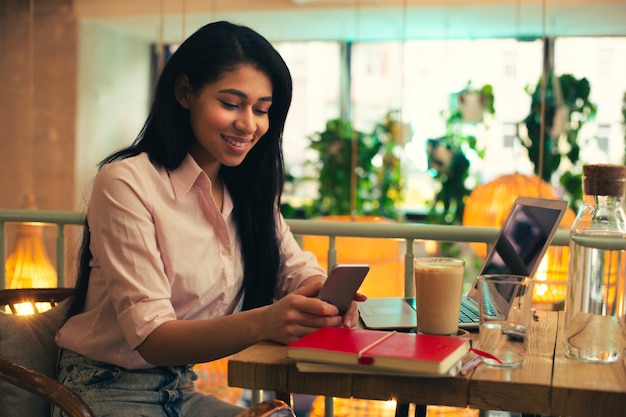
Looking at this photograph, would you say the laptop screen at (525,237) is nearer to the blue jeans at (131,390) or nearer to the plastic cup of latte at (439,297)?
the plastic cup of latte at (439,297)

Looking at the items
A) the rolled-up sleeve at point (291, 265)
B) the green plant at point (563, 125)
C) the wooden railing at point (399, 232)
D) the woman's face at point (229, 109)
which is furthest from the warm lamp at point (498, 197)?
the woman's face at point (229, 109)

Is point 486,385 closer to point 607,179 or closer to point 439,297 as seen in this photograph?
point 439,297

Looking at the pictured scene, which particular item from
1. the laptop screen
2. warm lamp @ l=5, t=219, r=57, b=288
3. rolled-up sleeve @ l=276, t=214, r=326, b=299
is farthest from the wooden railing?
warm lamp @ l=5, t=219, r=57, b=288

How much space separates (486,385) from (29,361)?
3.04ft

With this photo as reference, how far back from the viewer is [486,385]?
112cm

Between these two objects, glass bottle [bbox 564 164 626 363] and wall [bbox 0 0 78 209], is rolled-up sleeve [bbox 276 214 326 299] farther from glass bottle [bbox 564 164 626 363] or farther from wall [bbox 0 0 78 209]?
wall [bbox 0 0 78 209]

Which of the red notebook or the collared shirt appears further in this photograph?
the collared shirt

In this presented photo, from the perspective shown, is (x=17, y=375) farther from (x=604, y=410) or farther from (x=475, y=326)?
(x=604, y=410)

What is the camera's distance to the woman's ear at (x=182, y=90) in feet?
5.59

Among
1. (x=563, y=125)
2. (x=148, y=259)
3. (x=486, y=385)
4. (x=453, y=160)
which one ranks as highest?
(x=563, y=125)

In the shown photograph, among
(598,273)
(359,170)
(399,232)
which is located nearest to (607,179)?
(598,273)

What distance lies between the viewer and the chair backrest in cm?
133

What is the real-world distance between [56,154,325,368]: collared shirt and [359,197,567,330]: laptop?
0.33 metres

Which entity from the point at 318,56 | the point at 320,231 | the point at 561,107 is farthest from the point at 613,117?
the point at 320,231
